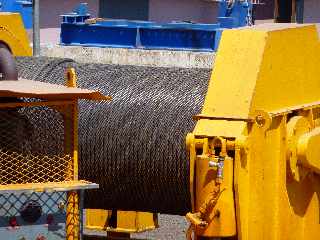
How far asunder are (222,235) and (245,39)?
96 centimetres

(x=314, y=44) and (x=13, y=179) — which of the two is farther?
(x=314, y=44)

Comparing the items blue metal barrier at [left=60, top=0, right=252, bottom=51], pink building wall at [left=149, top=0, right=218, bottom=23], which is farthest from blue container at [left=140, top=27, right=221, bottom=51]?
pink building wall at [left=149, top=0, right=218, bottom=23]

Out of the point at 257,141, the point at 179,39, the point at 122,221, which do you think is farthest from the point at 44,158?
the point at 179,39

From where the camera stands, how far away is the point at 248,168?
4.36 metres

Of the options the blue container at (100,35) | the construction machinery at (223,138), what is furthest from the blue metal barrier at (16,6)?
the construction machinery at (223,138)

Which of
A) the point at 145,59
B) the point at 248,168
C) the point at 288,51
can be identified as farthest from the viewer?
the point at 145,59

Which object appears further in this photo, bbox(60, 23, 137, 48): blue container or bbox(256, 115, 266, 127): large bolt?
bbox(60, 23, 137, 48): blue container

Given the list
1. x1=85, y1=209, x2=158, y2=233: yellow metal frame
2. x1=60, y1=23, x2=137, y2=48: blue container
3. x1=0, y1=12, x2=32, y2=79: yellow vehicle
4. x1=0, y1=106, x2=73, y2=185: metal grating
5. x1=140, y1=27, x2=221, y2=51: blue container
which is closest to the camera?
x1=0, y1=106, x2=73, y2=185: metal grating

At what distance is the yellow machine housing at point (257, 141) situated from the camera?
4355 millimetres

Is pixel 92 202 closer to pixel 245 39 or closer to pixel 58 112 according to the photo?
pixel 58 112

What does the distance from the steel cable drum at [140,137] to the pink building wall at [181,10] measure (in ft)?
64.5

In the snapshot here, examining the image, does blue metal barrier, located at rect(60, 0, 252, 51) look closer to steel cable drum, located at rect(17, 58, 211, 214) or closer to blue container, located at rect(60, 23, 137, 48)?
blue container, located at rect(60, 23, 137, 48)

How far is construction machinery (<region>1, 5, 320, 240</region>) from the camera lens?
4.39 metres

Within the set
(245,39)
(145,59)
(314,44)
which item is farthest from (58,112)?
(145,59)
